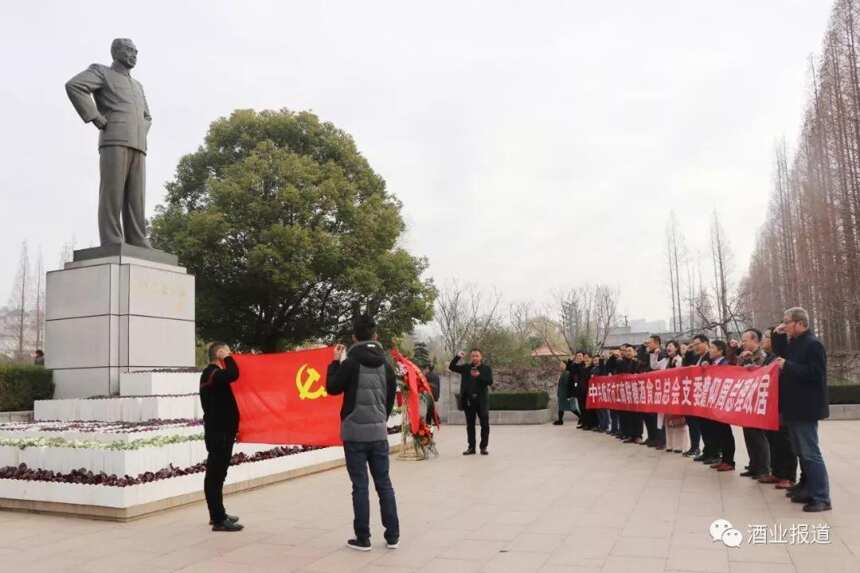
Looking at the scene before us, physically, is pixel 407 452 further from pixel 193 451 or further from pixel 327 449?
pixel 193 451

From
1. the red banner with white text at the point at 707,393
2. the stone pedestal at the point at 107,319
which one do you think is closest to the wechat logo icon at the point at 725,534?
the red banner with white text at the point at 707,393

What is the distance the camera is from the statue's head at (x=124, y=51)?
10.9m

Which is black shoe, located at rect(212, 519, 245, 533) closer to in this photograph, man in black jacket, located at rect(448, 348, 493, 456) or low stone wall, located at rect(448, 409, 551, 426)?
man in black jacket, located at rect(448, 348, 493, 456)

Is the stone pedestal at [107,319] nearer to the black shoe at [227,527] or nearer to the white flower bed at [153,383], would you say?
the white flower bed at [153,383]

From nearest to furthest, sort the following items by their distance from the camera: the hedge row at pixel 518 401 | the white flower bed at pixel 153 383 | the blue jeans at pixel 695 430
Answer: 1. the white flower bed at pixel 153 383
2. the blue jeans at pixel 695 430
3. the hedge row at pixel 518 401

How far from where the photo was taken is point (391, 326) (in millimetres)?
23516

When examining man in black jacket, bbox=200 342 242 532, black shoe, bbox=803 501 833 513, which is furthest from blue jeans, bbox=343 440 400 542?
black shoe, bbox=803 501 833 513

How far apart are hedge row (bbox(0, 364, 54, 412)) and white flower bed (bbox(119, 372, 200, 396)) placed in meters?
1.77

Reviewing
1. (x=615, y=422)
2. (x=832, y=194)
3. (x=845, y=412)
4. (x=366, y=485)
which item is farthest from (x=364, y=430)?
(x=832, y=194)

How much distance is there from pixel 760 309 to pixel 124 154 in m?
39.9

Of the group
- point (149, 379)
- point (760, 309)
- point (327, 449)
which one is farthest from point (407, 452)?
point (760, 309)

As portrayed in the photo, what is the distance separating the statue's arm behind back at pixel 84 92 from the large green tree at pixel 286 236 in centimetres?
1026

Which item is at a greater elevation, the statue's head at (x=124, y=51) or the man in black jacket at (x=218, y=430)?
the statue's head at (x=124, y=51)

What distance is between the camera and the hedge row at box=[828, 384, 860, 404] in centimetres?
1780
